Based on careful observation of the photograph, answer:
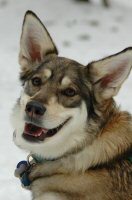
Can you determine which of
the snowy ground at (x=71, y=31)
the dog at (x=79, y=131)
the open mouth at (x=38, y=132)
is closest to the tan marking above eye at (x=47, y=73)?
the dog at (x=79, y=131)

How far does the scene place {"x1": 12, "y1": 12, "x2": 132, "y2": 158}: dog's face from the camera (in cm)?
436

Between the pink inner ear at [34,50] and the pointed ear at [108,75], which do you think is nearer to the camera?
the pointed ear at [108,75]

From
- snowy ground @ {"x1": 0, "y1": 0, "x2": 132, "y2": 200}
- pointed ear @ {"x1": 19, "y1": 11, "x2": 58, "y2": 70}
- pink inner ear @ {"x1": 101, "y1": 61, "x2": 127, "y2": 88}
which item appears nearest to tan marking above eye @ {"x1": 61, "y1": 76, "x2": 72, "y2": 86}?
pink inner ear @ {"x1": 101, "y1": 61, "x2": 127, "y2": 88}

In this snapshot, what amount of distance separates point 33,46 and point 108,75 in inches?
27.4

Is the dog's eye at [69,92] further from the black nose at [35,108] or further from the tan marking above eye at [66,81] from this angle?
the black nose at [35,108]

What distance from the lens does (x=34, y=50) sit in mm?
4855

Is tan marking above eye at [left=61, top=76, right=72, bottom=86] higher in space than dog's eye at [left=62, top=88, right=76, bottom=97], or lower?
higher

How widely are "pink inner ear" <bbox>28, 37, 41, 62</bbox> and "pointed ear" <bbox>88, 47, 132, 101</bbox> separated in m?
0.52

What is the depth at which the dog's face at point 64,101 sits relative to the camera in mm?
4363

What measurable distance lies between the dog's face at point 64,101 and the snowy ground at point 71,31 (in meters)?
2.84

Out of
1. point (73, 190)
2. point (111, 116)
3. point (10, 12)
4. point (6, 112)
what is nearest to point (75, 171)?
point (73, 190)

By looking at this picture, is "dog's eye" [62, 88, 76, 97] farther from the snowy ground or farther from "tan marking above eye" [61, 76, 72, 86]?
the snowy ground

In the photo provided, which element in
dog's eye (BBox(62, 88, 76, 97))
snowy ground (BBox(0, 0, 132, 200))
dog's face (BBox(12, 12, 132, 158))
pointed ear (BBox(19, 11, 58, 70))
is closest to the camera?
dog's face (BBox(12, 12, 132, 158))

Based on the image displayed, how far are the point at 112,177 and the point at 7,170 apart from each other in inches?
74.8
